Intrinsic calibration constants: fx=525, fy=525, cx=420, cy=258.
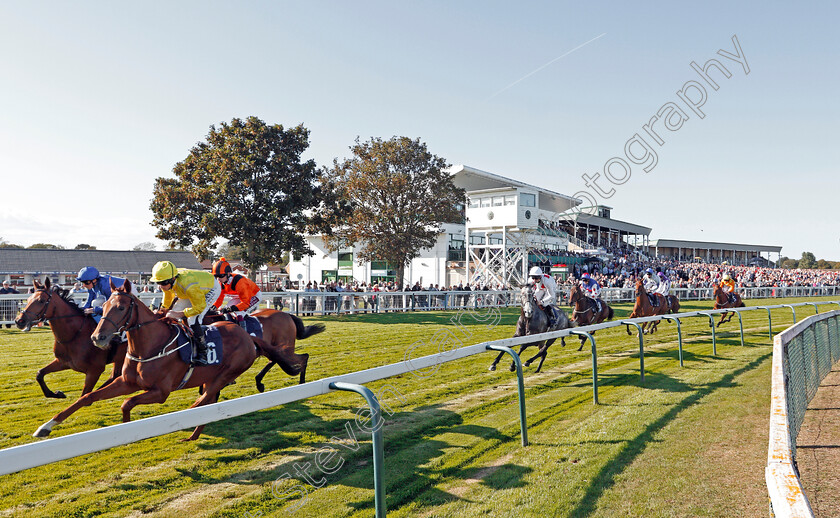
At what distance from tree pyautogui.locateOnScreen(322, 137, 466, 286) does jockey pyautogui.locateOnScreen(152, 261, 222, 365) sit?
19560 mm

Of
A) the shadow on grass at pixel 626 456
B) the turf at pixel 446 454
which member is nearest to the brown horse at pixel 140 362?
the turf at pixel 446 454

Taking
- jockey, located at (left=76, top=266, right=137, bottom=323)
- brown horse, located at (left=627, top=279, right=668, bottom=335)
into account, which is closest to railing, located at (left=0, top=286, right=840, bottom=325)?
jockey, located at (left=76, top=266, right=137, bottom=323)

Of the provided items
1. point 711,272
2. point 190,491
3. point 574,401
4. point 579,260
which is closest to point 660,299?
point 574,401

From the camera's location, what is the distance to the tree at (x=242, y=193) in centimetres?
Answer: 1975

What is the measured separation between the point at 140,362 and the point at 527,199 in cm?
2442

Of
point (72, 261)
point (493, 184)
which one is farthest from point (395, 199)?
point (72, 261)

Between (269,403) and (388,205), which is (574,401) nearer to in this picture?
(269,403)

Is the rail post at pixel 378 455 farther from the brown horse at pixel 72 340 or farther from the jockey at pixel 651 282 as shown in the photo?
the jockey at pixel 651 282

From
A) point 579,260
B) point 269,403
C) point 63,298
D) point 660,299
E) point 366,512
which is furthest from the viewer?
point 579,260

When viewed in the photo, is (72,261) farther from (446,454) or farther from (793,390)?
(793,390)

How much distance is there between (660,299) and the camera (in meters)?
13.4

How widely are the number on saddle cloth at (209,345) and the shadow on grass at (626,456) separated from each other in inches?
142

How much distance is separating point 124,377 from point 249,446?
1.28 metres

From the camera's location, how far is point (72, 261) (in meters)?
44.1
